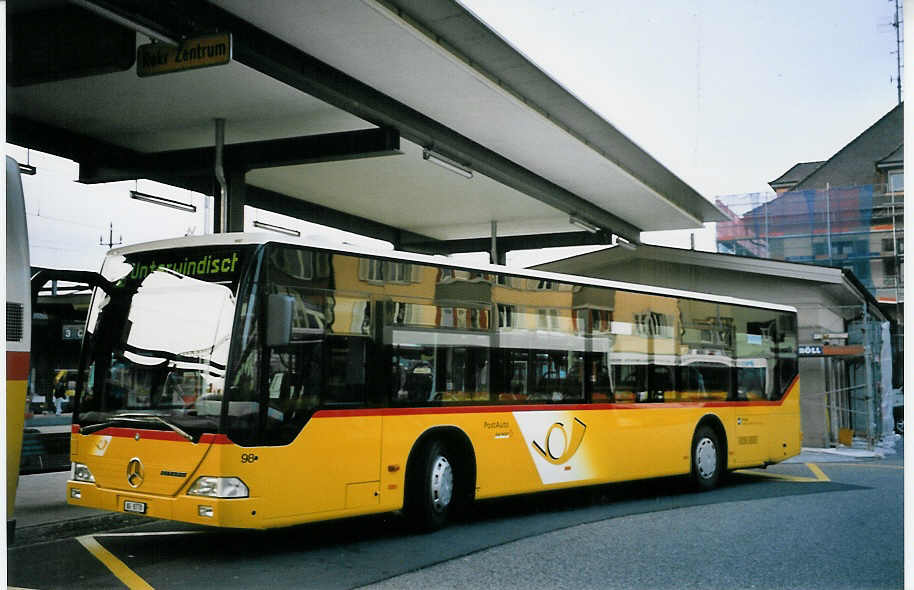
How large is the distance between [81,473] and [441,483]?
136 inches

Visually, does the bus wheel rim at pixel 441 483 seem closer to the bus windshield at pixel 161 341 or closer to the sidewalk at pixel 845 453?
the bus windshield at pixel 161 341

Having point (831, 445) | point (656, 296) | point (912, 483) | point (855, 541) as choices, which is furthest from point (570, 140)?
point (831, 445)

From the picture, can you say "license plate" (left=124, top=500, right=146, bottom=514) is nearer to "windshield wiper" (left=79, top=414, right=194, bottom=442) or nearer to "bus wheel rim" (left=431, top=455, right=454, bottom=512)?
"windshield wiper" (left=79, top=414, right=194, bottom=442)

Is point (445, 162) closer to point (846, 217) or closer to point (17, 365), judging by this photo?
point (846, 217)

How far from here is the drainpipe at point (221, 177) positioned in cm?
1271

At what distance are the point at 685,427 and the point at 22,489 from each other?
28.6 ft

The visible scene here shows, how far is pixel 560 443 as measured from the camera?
11.2 meters

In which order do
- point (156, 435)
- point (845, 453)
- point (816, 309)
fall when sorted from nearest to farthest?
1. point (156, 435)
2. point (845, 453)
3. point (816, 309)

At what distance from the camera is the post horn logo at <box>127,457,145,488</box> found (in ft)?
26.3

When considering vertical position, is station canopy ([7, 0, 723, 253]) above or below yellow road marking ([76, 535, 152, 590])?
above

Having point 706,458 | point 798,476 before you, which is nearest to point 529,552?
point 706,458

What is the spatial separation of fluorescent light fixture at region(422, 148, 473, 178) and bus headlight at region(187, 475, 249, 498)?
6.48 metres

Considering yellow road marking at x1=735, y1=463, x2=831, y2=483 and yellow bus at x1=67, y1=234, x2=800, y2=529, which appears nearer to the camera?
yellow bus at x1=67, y1=234, x2=800, y2=529

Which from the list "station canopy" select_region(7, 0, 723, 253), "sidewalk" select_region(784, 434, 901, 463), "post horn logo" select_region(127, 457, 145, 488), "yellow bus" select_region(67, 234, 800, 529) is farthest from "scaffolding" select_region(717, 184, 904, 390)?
"post horn logo" select_region(127, 457, 145, 488)
